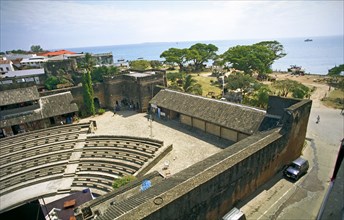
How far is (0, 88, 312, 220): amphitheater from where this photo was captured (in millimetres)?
10758

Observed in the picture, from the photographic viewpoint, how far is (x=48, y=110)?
2728cm

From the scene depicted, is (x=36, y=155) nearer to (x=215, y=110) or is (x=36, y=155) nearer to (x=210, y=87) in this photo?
(x=215, y=110)

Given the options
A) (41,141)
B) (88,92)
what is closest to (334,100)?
(88,92)

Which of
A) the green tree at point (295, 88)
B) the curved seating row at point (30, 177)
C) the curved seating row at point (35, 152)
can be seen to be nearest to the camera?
the curved seating row at point (30, 177)

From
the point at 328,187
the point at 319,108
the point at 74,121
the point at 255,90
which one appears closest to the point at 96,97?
the point at 74,121

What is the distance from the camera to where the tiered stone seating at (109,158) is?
18.5m

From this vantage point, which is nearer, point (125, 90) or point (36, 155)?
point (36, 155)

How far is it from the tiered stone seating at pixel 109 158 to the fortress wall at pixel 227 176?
8.64 metres

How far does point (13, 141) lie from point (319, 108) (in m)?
43.6

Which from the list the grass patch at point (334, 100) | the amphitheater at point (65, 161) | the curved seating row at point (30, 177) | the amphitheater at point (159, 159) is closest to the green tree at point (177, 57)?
the amphitheater at point (159, 159)

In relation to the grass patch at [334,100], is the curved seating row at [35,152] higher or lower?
lower

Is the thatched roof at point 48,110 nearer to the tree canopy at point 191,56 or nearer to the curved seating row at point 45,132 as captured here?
the curved seating row at point 45,132

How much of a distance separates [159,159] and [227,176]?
30.6 feet

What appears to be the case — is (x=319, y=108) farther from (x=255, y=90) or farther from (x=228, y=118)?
(x=228, y=118)
